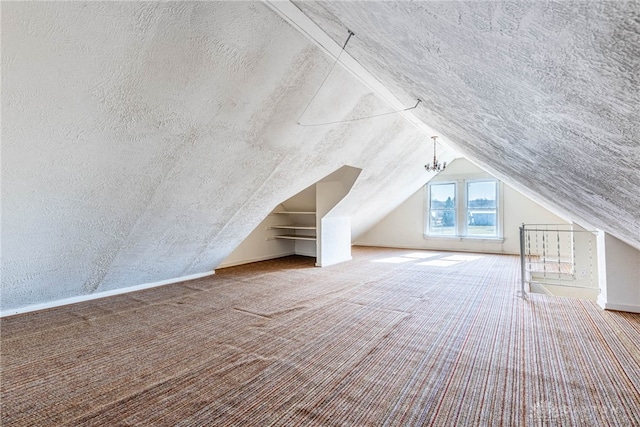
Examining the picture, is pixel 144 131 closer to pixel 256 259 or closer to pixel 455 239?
pixel 256 259

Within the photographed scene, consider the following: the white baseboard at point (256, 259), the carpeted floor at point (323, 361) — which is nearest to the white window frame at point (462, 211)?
the white baseboard at point (256, 259)

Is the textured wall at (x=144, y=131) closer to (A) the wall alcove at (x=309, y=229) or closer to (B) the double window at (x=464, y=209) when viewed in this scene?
(A) the wall alcove at (x=309, y=229)

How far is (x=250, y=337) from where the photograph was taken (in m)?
2.50

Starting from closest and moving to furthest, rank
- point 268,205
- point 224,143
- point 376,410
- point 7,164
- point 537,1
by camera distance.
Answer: point 537,1
point 376,410
point 7,164
point 224,143
point 268,205

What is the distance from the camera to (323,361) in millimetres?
2100

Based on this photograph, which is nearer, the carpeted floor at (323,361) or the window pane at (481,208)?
the carpeted floor at (323,361)

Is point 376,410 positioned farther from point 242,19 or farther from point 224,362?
point 242,19

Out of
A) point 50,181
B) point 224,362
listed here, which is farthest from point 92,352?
point 50,181

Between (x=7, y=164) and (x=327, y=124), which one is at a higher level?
(x=327, y=124)

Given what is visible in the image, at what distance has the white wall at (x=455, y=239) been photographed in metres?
7.19

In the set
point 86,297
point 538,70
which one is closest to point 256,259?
point 86,297

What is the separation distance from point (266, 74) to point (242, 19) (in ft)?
1.68

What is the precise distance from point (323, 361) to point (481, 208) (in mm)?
7030

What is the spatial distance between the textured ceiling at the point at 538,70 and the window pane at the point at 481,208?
20.4ft
